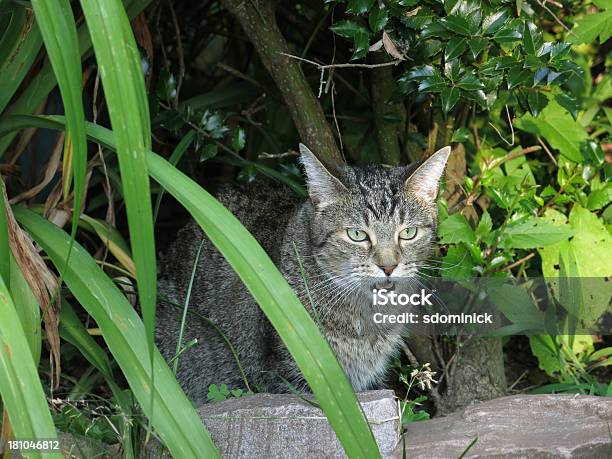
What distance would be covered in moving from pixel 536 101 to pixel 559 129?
548mm

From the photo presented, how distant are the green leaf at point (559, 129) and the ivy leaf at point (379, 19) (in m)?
0.97

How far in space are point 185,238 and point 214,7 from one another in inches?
48.0

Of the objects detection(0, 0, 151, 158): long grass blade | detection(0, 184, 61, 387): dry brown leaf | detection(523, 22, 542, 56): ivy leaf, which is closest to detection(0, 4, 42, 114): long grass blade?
detection(0, 0, 151, 158): long grass blade

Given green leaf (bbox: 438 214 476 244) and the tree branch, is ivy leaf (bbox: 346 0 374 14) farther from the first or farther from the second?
green leaf (bbox: 438 214 476 244)

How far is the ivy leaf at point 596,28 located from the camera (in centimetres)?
304

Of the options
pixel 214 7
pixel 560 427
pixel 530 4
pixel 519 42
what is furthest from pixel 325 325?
pixel 214 7

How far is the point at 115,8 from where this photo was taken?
174cm

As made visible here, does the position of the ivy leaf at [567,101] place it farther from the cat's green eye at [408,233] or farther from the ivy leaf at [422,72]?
the cat's green eye at [408,233]

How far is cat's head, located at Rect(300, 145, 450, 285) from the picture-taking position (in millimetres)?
2857

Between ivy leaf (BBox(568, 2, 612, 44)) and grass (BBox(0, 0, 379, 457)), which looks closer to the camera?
grass (BBox(0, 0, 379, 457))

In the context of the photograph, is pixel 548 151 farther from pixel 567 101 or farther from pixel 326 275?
pixel 326 275

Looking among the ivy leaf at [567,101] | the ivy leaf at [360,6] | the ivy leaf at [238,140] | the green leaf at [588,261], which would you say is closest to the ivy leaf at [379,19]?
the ivy leaf at [360,6]

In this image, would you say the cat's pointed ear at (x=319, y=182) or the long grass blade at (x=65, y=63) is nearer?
the long grass blade at (x=65, y=63)

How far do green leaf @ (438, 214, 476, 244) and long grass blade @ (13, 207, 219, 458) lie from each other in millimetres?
1276
